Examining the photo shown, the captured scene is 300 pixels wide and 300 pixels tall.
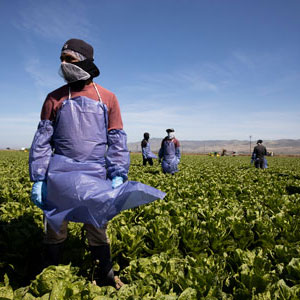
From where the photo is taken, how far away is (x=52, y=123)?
87.7 inches

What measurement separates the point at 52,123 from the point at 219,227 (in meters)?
3.11

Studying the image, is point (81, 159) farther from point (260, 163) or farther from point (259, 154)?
point (260, 163)

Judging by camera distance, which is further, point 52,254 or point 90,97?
point 52,254

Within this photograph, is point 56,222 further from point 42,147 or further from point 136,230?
point 136,230

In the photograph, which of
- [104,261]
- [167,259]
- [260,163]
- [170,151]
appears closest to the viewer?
[104,261]

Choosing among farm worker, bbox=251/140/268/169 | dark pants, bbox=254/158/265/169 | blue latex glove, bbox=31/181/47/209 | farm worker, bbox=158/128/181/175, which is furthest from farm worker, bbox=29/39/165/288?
dark pants, bbox=254/158/265/169

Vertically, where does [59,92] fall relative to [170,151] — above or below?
above

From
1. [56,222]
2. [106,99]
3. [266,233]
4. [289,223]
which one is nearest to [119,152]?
[106,99]

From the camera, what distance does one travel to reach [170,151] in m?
9.79

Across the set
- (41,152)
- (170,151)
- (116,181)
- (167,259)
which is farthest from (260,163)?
(41,152)

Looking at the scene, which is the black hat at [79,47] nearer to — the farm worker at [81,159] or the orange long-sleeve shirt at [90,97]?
the farm worker at [81,159]

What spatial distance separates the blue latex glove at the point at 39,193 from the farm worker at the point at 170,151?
304 inches

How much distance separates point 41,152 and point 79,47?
1.07m

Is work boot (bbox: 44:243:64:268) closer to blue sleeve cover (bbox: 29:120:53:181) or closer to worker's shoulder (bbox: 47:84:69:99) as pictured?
blue sleeve cover (bbox: 29:120:53:181)
